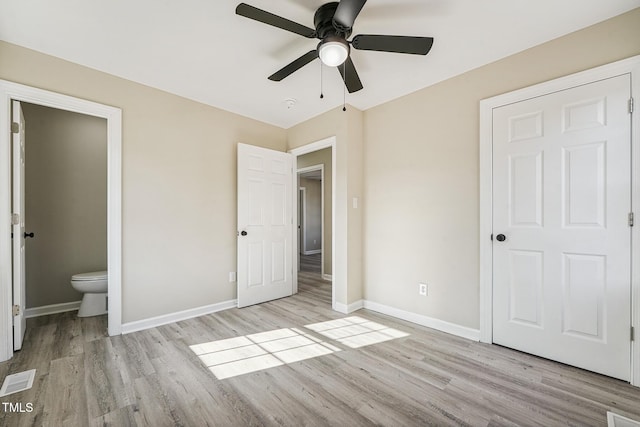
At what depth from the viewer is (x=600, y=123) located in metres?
1.92

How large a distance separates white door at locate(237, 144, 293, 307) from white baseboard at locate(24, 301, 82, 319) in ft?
6.50

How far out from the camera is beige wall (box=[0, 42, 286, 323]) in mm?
2453

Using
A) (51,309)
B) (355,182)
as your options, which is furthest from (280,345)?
(51,309)

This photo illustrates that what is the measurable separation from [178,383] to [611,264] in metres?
3.10

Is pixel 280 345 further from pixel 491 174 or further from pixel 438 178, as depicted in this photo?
pixel 491 174

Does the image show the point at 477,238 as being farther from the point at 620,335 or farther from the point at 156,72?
the point at 156,72

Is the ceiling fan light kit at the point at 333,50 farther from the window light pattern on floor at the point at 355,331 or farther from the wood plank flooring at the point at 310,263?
the wood plank flooring at the point at 310,263

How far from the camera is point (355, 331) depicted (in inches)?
106

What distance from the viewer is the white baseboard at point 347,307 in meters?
3.17

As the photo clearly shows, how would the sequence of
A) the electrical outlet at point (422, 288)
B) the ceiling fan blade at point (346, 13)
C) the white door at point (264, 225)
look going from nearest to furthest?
the ceiling fan blade at point (346, 13), the electrical outlet at point (422, 288), the white door at point (264, 225)

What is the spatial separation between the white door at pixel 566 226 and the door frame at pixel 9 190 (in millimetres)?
3468

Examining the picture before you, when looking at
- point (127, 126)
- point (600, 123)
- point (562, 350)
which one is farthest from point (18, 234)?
point (600, 123)

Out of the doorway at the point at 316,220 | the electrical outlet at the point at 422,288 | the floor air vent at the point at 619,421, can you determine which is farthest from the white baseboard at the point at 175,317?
the floor air vent at the point at 619,421

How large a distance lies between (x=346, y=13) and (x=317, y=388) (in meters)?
2.28
